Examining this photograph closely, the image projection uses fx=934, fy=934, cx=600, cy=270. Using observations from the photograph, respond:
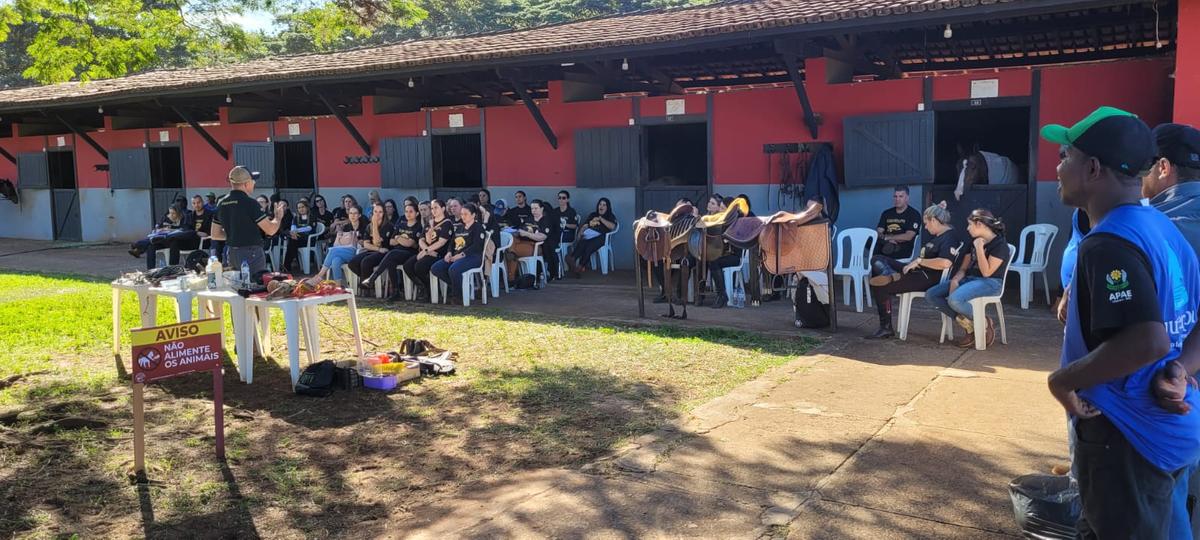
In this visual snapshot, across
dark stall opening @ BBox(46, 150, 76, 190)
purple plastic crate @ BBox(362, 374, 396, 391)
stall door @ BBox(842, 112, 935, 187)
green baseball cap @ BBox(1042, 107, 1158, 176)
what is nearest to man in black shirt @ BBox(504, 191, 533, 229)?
stall door @ BBox(842, 112, 935, 187)

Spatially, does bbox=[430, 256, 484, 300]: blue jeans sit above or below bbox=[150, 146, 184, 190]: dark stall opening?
below

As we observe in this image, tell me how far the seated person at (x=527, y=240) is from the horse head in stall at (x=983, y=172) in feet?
15.1

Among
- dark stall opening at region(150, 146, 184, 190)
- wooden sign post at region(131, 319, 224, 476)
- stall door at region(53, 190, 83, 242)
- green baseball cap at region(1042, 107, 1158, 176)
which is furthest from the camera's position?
stall door at region(53, 190, 83, 242)

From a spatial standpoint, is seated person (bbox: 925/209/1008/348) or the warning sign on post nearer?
the warning sign on post

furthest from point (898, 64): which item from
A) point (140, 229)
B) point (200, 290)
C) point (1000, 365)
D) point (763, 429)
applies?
point (140, 229)

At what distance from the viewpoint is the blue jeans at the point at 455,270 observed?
9.61 metres

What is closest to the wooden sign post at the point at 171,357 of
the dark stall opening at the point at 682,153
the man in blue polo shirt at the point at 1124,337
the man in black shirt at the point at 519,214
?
the man in blue polo shirt at the point at 1124,337

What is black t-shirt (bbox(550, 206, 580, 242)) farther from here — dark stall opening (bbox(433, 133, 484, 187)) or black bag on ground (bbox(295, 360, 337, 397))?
black bag on ground (bbox(295, 360, 337, 397))

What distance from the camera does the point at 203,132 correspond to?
16328mm

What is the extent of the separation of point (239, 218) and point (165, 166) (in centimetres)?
1252

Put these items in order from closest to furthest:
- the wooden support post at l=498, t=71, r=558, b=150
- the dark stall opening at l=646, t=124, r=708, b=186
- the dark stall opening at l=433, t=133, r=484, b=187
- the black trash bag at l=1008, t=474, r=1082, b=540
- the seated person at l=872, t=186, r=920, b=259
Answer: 1. the black trash bag at l=1008, t=474, r=1082, b=540
2. the seated person at l=872, t=186, r=920, b=259
3. the wooden support post at l=498, t=71, r=558, b=150
4. the dark stall opening at l=433, t=133, r=484, b=187
5. the dark stall opening at l=646, t=124, r=708, b=186

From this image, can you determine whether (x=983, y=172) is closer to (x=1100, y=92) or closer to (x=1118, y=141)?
(x=1100, y=92)

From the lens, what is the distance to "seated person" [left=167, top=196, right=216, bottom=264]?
13034mm

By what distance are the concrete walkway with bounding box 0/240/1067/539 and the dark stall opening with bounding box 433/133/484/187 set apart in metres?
8.94
